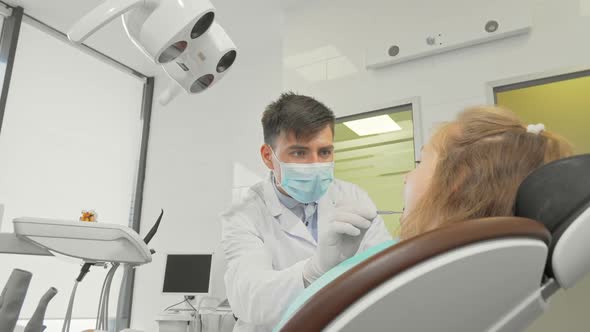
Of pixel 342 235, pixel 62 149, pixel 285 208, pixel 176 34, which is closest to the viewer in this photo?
pixel 342 235

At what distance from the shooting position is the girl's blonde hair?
82 centimetres

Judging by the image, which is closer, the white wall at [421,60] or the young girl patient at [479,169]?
the young girl patient at [479,169]

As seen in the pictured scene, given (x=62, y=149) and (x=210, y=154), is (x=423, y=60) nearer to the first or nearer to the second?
(x=210, y=154)

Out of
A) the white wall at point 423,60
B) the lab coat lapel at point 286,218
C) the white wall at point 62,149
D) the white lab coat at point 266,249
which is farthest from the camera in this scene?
the white wall at point 62,149

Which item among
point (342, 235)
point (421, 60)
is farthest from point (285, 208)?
point (421, 60)

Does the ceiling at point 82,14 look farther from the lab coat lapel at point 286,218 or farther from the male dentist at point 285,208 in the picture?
the lab coat lapel at point 286,218

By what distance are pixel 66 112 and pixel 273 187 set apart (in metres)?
2.96

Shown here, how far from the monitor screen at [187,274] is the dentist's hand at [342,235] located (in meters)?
2.58

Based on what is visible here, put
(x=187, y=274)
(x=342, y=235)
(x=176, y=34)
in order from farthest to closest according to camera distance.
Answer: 1. (x=187, y=274)
2. (x=176, y=34)
3. (x=342, y=235)

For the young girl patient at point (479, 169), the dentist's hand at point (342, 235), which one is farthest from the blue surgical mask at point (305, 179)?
the young girl patient at point (479, 169)

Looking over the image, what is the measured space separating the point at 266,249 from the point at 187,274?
199cm

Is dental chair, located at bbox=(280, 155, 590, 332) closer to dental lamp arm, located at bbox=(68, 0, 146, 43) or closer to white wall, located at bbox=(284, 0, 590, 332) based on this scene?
dental lamp arm, located at bbox=(68, 0, 146, 43)

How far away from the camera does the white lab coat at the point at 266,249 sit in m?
1.30

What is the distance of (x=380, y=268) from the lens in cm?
48
